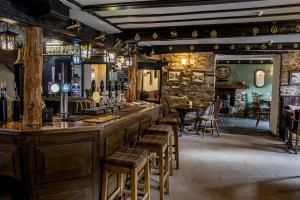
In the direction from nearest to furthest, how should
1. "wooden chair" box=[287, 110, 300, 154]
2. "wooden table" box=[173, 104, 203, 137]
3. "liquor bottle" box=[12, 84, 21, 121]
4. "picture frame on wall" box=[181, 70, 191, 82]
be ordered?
"liquor bottle" box=[12, 84, 21, 121]
"wooden chair" box=[287, 110, 300, 154]
"wooden table" box=[173, 104, 203, 137]
"picture frame on wall" box=[181, 70, 191, 82]

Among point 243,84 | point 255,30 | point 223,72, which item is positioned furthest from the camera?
point 223,72

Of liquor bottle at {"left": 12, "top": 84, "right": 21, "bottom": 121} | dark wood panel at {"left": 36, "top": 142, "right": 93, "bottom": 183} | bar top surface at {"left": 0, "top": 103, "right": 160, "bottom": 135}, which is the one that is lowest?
dark wood panel at {"left": 36, "top": 142, "right": 93, "bottom": 183}

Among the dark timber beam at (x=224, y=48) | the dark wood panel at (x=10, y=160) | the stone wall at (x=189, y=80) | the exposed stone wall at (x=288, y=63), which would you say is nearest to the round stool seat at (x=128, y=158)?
the dark wood panel at (x=10, y=160)

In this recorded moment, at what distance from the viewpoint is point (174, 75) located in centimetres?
842

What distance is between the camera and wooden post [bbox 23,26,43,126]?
2689 mm

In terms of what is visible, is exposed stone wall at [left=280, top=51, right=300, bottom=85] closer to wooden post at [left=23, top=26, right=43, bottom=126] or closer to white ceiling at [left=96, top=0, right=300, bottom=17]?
white ceiling at [left=96, top=0, right=300, bottom=17]

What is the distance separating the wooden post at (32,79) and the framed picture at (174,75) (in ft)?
19.6

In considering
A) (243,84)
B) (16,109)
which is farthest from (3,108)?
(243,84)

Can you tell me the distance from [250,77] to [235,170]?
903 cm

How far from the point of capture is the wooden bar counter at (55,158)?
239 cm

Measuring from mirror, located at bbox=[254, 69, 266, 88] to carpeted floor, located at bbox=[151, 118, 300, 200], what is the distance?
596 centimetres

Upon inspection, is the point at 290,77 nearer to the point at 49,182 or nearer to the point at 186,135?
the point at 186,135

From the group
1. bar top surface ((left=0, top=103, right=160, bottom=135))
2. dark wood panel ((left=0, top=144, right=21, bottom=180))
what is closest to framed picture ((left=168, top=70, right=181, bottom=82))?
bar top surface ((left=0, top=103, right=160, bottom=135))

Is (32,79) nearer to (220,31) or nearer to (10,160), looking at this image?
(10,160)
